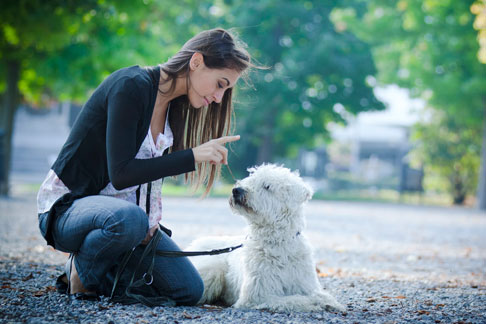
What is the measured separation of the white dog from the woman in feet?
1.34

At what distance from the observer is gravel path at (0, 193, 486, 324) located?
311 cm

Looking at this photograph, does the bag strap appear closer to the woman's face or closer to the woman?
the woman

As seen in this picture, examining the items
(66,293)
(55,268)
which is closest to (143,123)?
(66,293)

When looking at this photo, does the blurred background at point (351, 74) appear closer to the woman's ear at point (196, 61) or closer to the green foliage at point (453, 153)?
the green foliage at point (453, 153)

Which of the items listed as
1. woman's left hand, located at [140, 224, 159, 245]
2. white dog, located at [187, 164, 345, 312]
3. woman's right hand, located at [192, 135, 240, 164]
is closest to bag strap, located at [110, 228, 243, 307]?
woman's left hand, located at [140, 224, 159, 245]

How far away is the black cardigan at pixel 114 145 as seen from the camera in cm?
307

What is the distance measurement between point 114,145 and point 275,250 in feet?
4.44

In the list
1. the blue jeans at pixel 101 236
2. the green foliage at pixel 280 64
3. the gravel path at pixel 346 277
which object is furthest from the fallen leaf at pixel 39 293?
the green foliage at pixel 280 64

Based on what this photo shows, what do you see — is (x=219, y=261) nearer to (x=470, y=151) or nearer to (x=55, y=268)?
(x=55, y=268)

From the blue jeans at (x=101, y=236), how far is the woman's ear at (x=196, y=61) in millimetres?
1050

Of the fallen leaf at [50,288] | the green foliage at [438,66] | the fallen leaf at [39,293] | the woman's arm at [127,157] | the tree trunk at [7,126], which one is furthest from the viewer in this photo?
the green foliage at [438,66]

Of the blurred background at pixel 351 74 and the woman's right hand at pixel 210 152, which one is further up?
the blurred background at pixel 351 74

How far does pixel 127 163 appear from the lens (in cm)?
307

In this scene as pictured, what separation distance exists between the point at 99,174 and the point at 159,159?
0.59m
